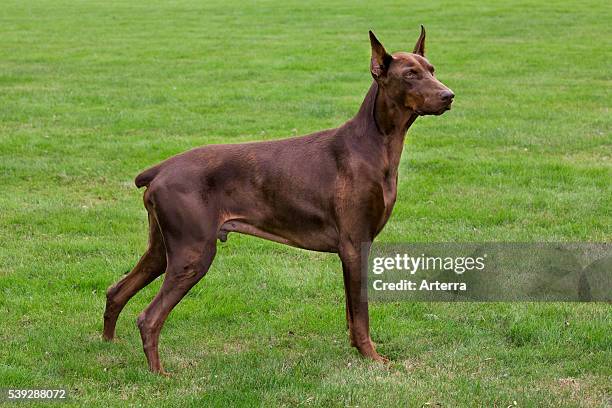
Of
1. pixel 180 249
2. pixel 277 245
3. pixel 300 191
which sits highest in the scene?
pixel 300 191

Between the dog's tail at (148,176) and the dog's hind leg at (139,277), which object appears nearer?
the dog's tail at (148,176)

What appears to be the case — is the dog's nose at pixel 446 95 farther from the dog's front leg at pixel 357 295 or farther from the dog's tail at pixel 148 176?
the dog's tail at pixel 148 176

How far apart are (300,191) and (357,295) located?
31.5 inches

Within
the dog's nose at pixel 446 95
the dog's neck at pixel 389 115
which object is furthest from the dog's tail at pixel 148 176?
the dog's nose at pixel 446 95

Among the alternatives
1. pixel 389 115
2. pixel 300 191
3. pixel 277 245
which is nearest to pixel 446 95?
pixel 389 115

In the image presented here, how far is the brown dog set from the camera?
247 inches

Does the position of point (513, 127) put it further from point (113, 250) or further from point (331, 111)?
point (113, 250)

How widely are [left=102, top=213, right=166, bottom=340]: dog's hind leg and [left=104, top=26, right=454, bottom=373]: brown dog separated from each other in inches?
1.0

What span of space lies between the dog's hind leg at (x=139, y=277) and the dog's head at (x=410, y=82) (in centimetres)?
183

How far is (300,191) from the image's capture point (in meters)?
6.46

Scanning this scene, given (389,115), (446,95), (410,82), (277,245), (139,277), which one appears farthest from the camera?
(277,245)

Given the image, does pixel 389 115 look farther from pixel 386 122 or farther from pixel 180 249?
pixel 180 249

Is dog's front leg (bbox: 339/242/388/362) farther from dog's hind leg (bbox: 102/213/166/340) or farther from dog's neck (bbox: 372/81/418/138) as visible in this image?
dog's hind leg (bbox: 102/213/166/340)

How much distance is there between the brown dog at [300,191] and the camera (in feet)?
20.6
